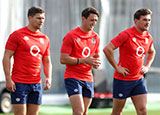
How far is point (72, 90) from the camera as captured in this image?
7.86 metres

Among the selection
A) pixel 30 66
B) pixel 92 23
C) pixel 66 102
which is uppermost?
pixel 92 23

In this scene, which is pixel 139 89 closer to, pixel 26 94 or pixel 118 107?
pixel 118 107

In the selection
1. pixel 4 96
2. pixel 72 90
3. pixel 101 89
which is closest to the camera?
pixel 72 90

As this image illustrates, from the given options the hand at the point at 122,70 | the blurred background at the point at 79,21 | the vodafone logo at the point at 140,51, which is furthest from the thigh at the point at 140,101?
the blurred background at the point at 79,21

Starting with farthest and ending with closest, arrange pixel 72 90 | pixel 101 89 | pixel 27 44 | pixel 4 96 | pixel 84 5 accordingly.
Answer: pixel 84 5, pixel 101 89, pixel 4 96, pixel 72 90, pixel 27 44

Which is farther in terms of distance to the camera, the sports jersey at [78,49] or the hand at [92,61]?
the sports jersey at [78,49]

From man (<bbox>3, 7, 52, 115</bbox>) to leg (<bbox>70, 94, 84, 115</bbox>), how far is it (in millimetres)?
634

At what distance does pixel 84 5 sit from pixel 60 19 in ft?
3.70

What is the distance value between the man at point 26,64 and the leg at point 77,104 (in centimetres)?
63

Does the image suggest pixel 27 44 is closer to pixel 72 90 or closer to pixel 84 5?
pixel 72 90

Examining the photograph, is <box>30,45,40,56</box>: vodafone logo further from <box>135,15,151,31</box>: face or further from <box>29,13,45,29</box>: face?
<box>135,15,151,31</box>: face

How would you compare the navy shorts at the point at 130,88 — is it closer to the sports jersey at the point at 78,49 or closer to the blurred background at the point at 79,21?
the sports jersey at the point at 78,49

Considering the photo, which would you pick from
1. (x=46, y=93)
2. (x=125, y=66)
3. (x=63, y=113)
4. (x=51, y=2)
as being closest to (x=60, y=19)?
(x=51, y=2)

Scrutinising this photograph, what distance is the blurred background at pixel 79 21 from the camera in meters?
14.3
